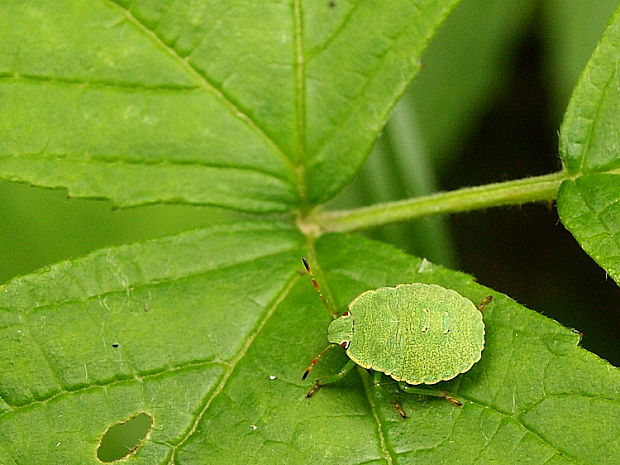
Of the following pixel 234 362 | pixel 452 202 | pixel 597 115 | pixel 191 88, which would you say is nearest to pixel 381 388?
pixel 234 362

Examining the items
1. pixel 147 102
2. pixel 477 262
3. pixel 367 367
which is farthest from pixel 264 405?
pixel 477 262

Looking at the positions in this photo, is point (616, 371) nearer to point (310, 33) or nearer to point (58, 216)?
point (310, 33)

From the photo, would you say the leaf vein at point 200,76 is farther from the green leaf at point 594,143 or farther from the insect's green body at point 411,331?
the green leaf at point 594,143

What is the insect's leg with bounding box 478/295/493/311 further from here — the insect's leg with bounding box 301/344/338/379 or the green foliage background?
the insect's leg with bounding box 301/344/338/379

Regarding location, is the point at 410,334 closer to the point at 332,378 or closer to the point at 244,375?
the point at 332,378

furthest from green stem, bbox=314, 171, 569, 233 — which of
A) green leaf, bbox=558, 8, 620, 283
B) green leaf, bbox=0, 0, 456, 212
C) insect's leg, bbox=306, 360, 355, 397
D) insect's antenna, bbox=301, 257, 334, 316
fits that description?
insect's leg, bbox=306, 360, 355, 397
